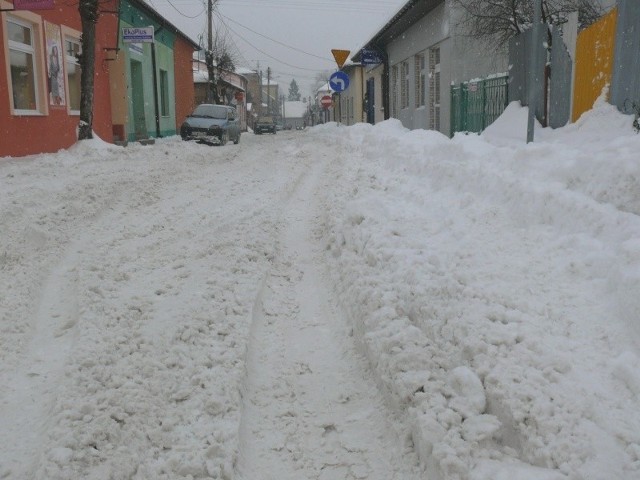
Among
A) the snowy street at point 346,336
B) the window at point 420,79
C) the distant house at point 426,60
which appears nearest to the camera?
the snowy street at point 346,336

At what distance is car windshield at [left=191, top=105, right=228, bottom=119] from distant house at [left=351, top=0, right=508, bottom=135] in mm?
6845

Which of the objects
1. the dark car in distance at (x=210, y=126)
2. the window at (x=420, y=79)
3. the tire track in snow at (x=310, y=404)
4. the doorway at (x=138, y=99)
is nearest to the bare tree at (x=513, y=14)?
the window at (x=420, y=79)

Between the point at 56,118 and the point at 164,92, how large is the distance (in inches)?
575

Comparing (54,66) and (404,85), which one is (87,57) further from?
(404,85)

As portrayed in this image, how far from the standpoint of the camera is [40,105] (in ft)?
49.0

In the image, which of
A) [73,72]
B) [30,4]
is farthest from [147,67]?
[30,4]

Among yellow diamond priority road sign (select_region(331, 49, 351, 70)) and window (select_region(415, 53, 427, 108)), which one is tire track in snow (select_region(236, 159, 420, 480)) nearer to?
yellow diamond priority road sign (select_region(331, 49, 351, 70))

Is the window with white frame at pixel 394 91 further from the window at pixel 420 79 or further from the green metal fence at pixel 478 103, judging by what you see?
the green metal fence at pixel 478 103

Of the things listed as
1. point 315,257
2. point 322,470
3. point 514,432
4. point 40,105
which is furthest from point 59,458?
point 40,105

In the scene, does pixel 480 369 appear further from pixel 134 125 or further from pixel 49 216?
pixel 134 125

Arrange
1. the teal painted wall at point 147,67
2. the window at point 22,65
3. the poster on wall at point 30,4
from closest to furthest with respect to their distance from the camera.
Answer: the poster on wall at point 30,4 < the window at point 22,65 < the teal painted wall at point 147,67

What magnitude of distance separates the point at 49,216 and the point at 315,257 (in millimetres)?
3004

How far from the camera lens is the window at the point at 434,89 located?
62.3 feet

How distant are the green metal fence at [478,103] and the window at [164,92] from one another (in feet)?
59.5
